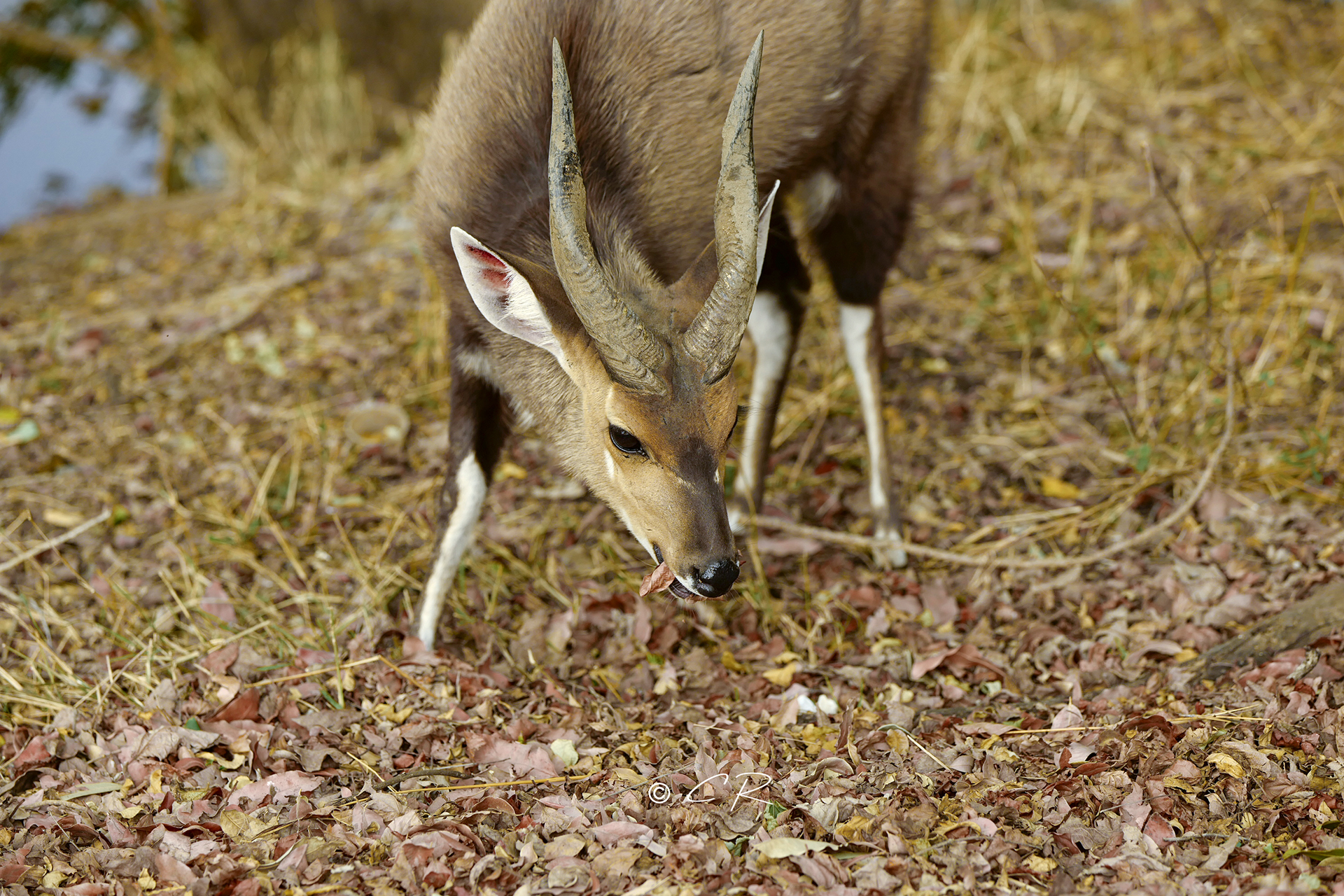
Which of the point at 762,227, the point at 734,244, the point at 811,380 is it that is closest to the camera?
the point at 734,244

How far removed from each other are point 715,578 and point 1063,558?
6.02 ft

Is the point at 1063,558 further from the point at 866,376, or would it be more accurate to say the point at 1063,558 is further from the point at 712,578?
the point at 712,578

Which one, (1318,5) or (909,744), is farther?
(1318,5)

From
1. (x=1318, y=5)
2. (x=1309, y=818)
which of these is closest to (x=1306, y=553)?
(x=1309, y=818)

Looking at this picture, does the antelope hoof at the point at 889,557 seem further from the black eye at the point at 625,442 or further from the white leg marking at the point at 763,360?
the black eye at the point at 625,442

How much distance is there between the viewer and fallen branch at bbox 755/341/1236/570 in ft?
14.3

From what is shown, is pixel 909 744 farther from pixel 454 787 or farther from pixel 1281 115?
pixel 1281 115

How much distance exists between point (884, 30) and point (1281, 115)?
3604 mm

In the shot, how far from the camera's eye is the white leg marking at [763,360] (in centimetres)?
498

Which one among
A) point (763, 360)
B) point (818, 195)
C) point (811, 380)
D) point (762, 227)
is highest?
point (762, 227)

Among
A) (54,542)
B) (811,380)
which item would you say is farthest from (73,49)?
(811,380)

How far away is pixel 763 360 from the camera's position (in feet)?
16.6

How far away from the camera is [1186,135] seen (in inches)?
274

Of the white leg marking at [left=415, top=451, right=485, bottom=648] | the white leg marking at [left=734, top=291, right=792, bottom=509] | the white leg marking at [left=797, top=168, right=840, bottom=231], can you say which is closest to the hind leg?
the white leg marking at [left=734, top=291, right=792, bottom=509]
